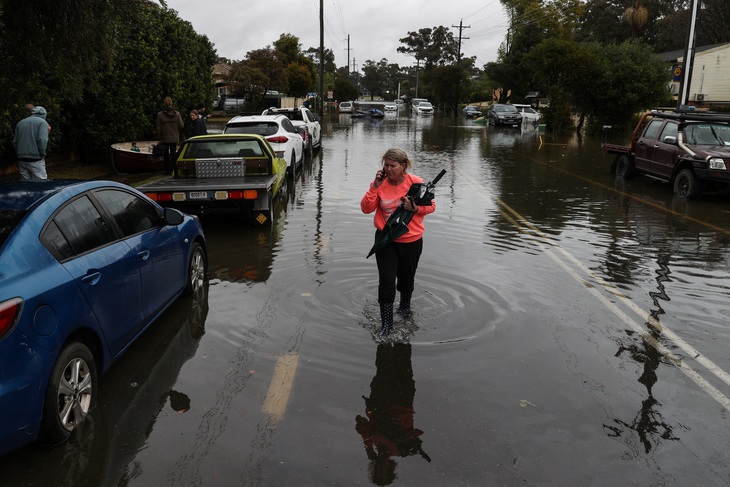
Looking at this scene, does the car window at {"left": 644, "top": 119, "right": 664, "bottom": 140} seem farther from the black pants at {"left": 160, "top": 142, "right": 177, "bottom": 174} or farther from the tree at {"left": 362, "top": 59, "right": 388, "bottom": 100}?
the tree at {"left": 362, "top": 59, "right": 388, "bottom": 100}

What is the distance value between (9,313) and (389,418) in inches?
91.8

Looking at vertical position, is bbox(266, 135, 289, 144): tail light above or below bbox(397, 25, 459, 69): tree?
below

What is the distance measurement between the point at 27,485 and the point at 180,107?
19.9m

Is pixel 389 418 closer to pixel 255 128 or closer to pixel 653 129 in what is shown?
pixel 255 128

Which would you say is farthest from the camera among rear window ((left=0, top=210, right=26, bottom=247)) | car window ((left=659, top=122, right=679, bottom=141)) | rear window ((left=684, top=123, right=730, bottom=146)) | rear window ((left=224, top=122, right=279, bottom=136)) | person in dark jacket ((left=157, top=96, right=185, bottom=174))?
rear window ((left=224, top=122, right=279, bottom=136))

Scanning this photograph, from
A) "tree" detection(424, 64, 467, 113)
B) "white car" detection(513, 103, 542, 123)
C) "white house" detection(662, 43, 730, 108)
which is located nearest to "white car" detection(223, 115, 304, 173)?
"white car" detection(513, 103, 542, 123)

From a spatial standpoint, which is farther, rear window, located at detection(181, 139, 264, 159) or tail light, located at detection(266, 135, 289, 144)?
tail light, located at detection(266, 135, 289, 144)

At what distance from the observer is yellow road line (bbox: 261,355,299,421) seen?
14.5 ft

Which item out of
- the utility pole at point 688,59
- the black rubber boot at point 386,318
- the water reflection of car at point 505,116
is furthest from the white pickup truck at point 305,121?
the water reflection of car at point 505,116

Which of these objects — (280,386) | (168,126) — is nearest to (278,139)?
(168,126)

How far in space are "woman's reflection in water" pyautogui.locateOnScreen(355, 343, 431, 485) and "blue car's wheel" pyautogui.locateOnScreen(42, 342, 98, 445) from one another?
171cm

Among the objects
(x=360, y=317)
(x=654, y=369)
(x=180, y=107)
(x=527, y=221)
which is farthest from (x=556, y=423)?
(x=180, y=107)

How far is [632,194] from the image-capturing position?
1462 cm

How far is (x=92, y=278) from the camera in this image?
169 inches
